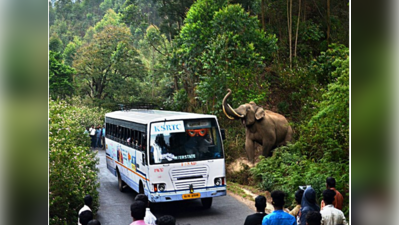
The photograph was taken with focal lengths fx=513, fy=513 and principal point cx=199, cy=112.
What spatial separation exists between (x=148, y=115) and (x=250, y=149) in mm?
3105

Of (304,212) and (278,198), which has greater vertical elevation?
(278,198)

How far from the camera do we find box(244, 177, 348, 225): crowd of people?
507 centimetres

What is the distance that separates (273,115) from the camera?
12.1 m

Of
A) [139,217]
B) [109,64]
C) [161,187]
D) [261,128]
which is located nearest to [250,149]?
[261,128]

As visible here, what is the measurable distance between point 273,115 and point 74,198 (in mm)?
5726

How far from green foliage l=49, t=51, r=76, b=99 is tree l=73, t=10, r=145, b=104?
0.29 metres

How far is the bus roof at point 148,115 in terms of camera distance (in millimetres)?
8912

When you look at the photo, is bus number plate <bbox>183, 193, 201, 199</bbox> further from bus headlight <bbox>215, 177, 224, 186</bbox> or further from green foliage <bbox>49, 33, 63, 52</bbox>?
green foliage <bbox>49, 33, 63, 52</bbox>

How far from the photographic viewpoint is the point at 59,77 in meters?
9.10

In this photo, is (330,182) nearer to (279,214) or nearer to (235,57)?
(279,214)

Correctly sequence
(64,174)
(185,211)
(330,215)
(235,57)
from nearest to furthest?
(330,215) < (64,174) < (185,211) < (235,57)
